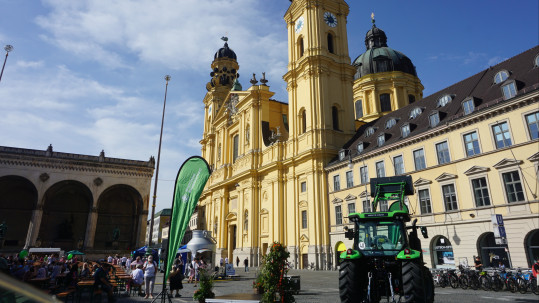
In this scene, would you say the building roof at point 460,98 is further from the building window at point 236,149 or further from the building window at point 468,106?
the building window at point 236,149

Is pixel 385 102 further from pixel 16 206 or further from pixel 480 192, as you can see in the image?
pixel 16 206

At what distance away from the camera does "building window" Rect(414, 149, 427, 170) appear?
77.5 ft

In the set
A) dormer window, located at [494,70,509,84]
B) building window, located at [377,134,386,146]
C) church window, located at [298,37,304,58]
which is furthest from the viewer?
church window, located at [298,37,304,58]

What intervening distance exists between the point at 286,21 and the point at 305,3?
4.71m

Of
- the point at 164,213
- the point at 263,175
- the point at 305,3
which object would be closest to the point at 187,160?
the point at 263,175

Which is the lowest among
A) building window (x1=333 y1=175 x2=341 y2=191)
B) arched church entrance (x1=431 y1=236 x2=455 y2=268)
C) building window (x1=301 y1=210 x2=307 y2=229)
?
arched church entrance (x1=431 y1=236 x2=455 y2=268)

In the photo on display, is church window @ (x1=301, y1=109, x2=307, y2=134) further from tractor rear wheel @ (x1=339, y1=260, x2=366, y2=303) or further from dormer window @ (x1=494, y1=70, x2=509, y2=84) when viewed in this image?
tractor rear wheel @ (x1=339, y1=260, x2=366, y2=303)

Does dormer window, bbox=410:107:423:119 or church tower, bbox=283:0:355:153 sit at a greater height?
church tower, bbox=283:0:355:153

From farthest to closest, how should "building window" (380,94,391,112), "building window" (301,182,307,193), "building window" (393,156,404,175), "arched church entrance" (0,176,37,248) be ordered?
"building window" (380,94,391,112) < "arched church entrance" (0,176,37,248) < "building window" (301,182,307,193) < "building window" (393,156,404,175)

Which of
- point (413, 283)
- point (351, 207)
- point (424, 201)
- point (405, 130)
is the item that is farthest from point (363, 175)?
point (413, 283)

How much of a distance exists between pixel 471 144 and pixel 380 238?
15.0 m

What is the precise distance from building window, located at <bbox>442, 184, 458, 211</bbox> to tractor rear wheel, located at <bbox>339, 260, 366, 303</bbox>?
50.6 ft

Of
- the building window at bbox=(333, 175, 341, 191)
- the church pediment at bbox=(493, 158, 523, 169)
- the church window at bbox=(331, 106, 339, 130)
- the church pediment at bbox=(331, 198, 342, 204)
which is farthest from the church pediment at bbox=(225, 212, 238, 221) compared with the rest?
the church pediment at bbox=(493, 158, 523, 169)

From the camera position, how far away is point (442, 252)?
858 inches
